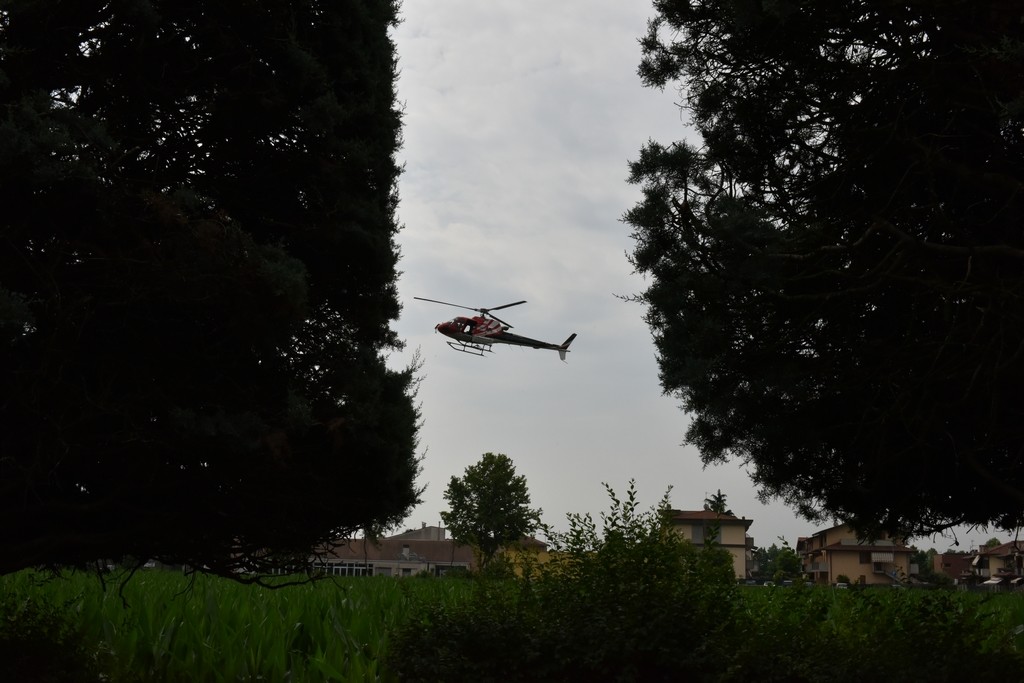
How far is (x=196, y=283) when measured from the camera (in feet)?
23.4

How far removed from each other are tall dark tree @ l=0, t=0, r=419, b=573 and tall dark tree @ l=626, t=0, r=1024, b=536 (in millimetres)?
3120

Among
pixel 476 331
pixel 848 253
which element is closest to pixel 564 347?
pixel 476 331

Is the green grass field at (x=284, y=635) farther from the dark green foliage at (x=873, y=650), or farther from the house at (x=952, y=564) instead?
the house at (x=952, y=564)

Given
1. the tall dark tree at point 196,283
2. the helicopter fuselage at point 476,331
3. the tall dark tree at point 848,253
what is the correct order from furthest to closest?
the helicopter fuselage at point 476,331, the tall dark tree at point 848,253, the tall dark tree at point 196,283

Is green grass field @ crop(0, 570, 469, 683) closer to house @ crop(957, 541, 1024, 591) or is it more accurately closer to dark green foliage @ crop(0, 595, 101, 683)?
dark green foliage @ crop(0, 595, 101, 683)

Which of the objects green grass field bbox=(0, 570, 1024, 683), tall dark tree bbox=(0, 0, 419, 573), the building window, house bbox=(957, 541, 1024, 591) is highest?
tall dark tree bbox=(0, 0, 419, 573)

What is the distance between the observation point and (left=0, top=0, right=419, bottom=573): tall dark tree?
23.2 ft

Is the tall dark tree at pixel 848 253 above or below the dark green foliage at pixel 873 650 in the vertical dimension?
above

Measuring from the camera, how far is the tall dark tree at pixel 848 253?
854cm

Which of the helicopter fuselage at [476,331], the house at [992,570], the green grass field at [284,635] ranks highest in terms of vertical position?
the helicopter fuselage at [476,331]

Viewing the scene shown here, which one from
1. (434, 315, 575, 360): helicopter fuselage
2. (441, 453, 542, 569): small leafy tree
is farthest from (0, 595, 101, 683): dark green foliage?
(441, 453, 542, 569): small leafy tree

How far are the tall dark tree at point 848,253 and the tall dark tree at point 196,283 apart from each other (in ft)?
10.2

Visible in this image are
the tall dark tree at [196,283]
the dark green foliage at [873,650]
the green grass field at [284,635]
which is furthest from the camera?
the green grass field at [284,635]

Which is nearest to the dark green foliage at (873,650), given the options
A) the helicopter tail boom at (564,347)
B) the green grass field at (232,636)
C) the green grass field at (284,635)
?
the green grass field at (284,635)
